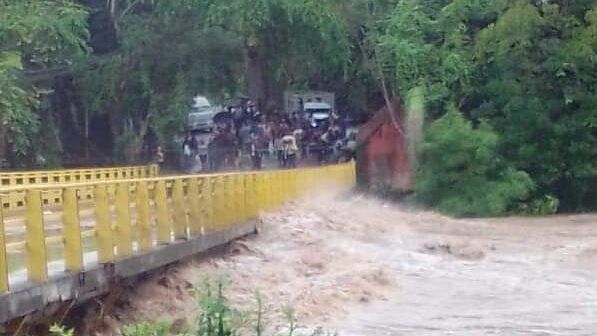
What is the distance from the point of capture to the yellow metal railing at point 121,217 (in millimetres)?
9898

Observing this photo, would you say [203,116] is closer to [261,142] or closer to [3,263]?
[261,142]

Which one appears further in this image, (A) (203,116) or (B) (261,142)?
(A) (203,116)

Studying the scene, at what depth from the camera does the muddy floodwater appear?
1320 centimetres

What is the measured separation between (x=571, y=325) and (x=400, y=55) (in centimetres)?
1975

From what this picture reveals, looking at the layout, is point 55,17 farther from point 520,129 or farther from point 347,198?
point 520,129

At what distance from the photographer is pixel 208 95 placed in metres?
36.7

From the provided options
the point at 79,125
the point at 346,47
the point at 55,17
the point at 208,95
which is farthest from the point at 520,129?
the point at 79,125

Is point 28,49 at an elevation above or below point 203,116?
above

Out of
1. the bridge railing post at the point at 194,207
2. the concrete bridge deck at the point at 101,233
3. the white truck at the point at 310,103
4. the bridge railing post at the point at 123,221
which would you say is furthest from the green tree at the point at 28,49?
the bridge railing post at the point at 123,221

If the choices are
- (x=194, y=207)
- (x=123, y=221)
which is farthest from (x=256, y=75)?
(x=123, y=221)

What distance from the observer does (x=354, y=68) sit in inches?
1486

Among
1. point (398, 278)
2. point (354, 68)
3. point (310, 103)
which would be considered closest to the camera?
point (398, 278)

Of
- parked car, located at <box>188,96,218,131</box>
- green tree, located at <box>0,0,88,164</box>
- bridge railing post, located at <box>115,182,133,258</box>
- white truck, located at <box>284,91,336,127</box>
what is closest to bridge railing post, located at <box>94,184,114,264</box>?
bridge railing post, located at <box>115,182,133,258</box>

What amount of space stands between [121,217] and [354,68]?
26.2 meters
